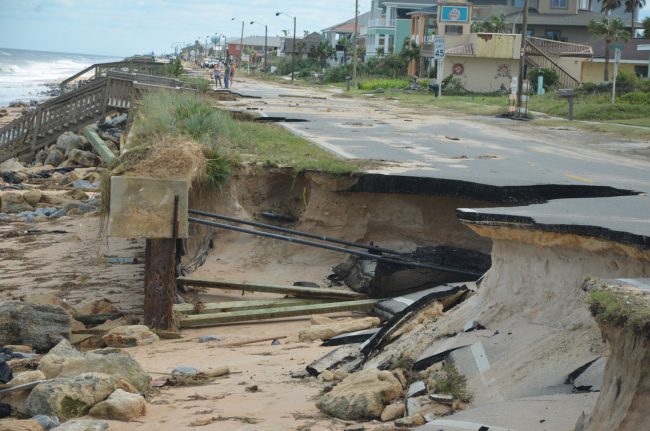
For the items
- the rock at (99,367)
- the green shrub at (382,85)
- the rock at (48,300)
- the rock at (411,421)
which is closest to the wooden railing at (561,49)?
the green shrub at (382,85)

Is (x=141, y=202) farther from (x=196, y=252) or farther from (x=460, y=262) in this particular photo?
(x=460, y=262)

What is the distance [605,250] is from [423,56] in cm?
6914

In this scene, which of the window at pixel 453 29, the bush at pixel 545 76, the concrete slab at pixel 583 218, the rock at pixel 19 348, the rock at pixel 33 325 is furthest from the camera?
the window at pixel 453 29

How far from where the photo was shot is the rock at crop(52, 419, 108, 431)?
657 cm

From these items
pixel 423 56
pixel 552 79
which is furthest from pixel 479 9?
pixel 552 79

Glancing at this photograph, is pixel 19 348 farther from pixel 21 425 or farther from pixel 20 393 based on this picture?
pixel 21 425

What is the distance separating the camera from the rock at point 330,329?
9922mm

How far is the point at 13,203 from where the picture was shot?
72.6 ft

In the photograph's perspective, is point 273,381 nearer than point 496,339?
No

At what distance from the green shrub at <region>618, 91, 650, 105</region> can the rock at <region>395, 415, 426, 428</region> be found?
3391 centimetres

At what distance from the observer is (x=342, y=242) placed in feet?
41.5

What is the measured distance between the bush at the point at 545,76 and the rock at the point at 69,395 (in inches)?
1963

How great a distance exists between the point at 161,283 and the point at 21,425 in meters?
4.29

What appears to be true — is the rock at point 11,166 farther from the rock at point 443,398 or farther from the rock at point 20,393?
the rock at point 443,398
